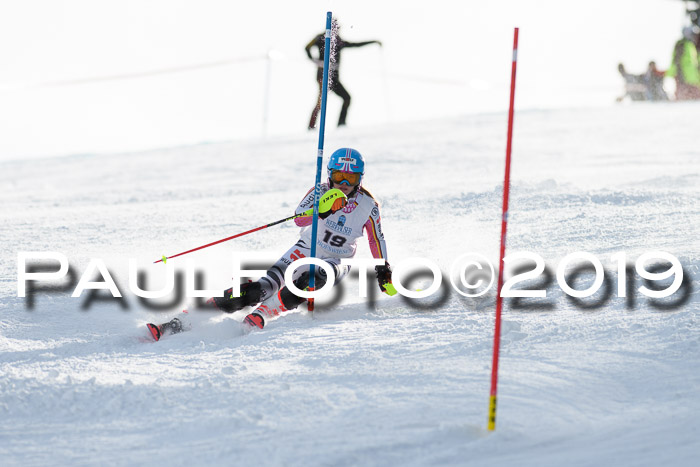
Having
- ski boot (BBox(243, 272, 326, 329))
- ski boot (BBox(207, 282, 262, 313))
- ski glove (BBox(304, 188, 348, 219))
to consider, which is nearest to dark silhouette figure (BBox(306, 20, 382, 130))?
ski glove (BBox(304, 188, 348, 219))

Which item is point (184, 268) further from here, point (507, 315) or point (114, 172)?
point (114, 172)

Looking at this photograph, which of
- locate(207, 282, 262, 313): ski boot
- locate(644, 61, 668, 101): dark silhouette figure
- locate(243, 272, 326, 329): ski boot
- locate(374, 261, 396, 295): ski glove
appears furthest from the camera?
locate(644, 61, 668, 101): dark silhouette figure

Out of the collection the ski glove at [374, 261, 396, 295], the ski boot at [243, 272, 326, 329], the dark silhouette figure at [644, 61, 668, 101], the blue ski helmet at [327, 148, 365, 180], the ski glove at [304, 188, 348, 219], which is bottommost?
the ski boot at [243, 272, 326, 329]

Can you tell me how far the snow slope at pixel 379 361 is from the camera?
3.16 meters

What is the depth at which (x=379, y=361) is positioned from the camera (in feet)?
13.3

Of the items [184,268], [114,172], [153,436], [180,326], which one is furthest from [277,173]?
[153,436]

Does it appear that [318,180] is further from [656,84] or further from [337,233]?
[656,84]

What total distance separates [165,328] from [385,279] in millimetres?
1577

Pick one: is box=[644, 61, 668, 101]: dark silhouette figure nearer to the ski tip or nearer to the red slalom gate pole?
the ski tip

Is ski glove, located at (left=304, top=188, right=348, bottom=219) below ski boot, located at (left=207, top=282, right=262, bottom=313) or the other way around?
the other way around

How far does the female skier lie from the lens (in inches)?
217

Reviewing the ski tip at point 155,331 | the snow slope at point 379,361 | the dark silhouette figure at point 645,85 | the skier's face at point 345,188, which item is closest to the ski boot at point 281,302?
the snow slope at point 379,361

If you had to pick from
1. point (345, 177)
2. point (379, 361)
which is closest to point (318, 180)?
point (345, 177)

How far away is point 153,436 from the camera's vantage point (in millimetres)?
3312
